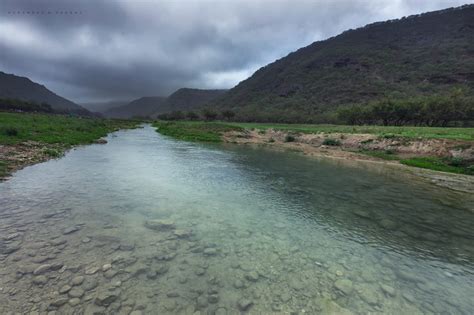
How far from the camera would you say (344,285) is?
6879 mm

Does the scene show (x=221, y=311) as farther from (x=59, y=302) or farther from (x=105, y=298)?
(x=59, y=302)

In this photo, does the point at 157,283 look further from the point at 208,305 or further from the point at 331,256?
the point at 331,256

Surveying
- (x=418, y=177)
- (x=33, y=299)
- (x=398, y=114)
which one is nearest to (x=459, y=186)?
(x=418, y=177)

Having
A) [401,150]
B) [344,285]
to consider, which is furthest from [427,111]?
[344,285]

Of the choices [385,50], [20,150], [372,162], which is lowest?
[372,162]

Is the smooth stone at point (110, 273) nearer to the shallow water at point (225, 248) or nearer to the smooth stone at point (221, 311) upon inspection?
the shallow water at point (225, 248)

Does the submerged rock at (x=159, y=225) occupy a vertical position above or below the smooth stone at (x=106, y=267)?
below

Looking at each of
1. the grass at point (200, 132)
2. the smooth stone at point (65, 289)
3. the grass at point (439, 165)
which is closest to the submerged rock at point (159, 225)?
the smooth stone at point (65, 289)

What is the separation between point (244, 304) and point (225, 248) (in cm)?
275

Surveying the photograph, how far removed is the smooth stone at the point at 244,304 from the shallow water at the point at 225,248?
3cm

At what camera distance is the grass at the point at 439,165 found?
78.7 ft

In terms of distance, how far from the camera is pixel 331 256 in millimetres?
8453

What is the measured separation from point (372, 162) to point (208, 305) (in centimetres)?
3066

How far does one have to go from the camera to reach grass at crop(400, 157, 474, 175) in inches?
945
